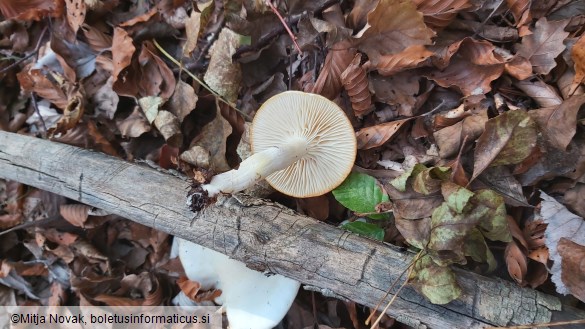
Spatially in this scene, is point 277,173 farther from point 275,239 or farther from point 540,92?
point 540,92

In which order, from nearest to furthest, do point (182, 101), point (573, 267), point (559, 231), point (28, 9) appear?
point (573, 267) → point (559, 231) → point (182, 101) → point (28, 9)

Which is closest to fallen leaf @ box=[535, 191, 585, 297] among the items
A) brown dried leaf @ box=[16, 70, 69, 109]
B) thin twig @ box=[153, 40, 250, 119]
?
thin twig @ box=[153, 40, 250, 119]

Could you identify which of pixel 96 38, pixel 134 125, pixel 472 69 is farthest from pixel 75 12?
pixel 472 69

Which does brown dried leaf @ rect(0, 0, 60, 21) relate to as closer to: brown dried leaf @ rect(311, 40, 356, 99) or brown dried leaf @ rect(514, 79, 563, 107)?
brown dried leaf @ rect(311, 40, 356, 99)

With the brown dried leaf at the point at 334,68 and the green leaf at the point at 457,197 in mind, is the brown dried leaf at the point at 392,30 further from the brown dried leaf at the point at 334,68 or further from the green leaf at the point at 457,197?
the green leaf at the point at 457,197

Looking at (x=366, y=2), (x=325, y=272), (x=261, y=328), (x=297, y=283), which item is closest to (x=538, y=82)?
(x=366, y=2)

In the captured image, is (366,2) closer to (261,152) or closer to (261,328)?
(261,152)
